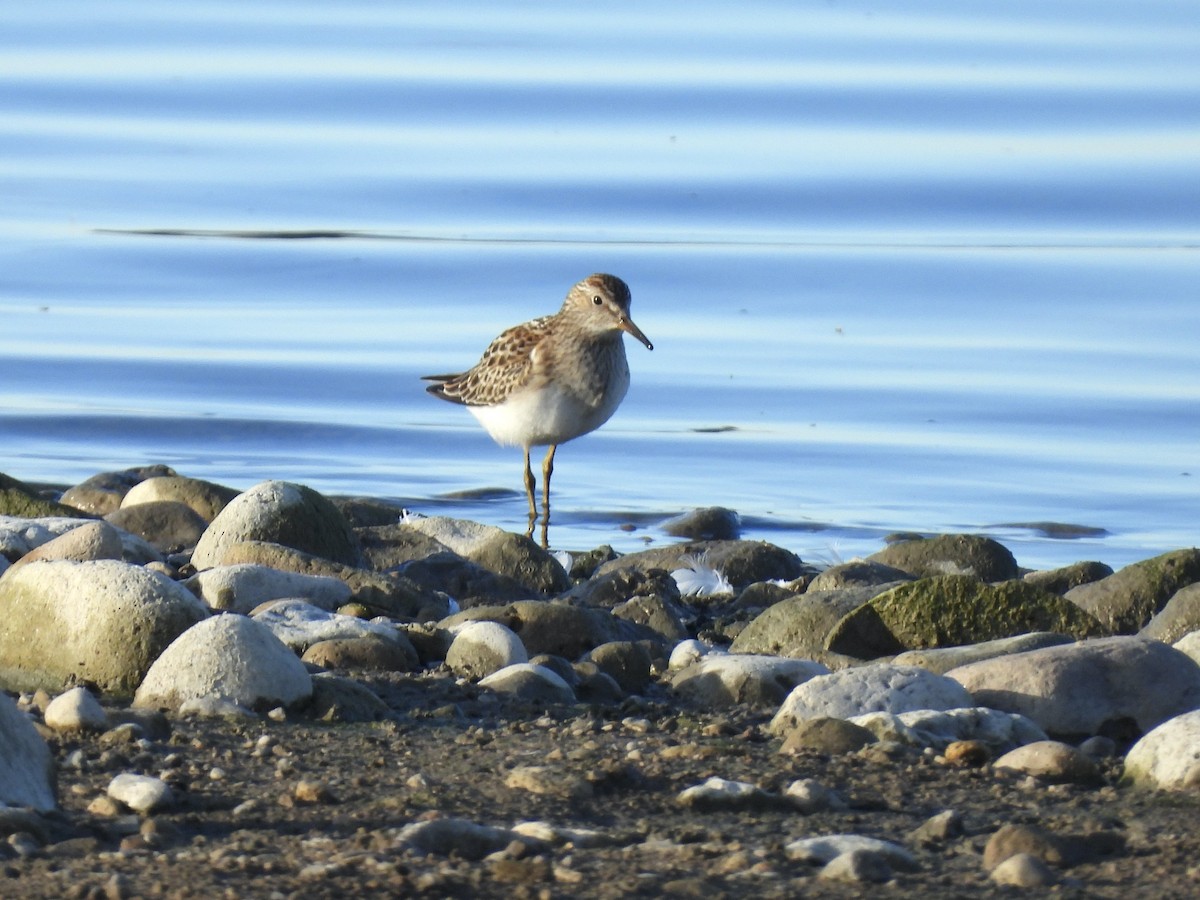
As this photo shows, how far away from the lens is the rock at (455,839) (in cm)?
348

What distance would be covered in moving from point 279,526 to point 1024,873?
3.67 m

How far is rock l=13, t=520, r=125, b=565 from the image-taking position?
6.07m

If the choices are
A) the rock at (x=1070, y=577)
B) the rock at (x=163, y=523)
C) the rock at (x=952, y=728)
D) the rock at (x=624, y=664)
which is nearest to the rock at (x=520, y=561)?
the rock at (x=163, y=523)

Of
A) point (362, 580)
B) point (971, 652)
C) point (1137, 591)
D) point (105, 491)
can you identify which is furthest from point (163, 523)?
point (971, 652)

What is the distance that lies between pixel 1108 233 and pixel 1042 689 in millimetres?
11083

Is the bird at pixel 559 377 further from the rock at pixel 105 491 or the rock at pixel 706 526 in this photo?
the rock at pixel 105 491

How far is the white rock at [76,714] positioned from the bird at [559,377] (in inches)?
200

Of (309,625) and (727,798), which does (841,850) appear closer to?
(727,798)

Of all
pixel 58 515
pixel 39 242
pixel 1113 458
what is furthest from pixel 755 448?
pixel 39 242

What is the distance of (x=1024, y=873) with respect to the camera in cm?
344

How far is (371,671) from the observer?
5.07 m

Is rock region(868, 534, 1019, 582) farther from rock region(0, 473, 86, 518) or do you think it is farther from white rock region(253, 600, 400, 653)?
rock region(0, 473, 86, 518)

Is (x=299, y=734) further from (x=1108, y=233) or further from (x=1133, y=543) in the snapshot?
(x=1108, y=233)

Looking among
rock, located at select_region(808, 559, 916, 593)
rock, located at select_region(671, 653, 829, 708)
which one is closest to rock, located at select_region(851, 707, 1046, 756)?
rock, located at select_region(671, 653, 829, 708)
